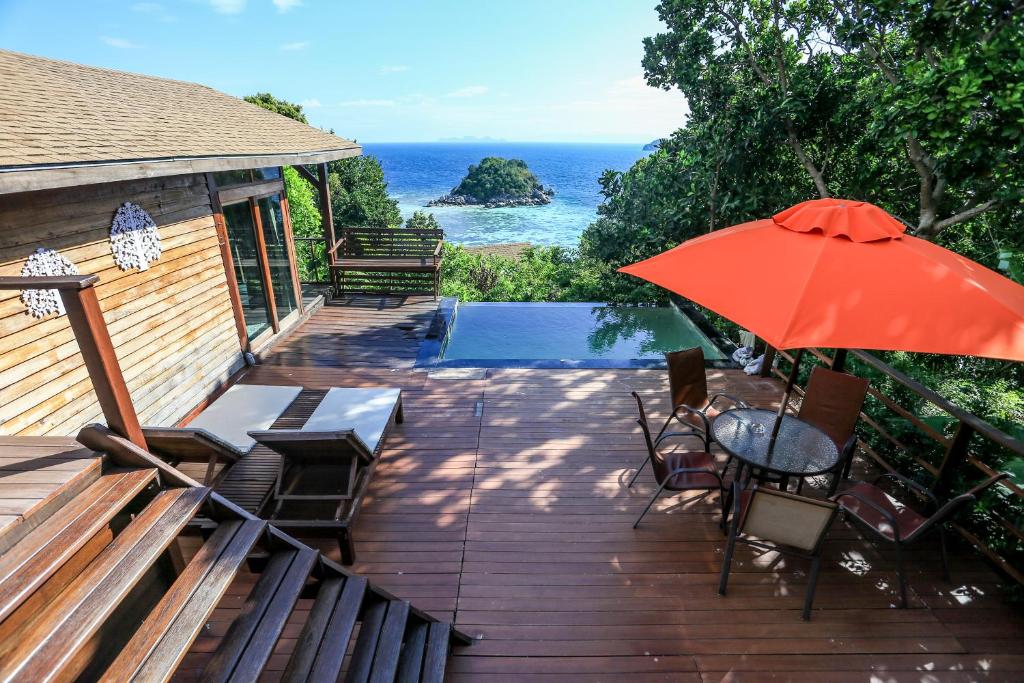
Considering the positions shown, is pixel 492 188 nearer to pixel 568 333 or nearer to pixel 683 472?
pixel 568 333

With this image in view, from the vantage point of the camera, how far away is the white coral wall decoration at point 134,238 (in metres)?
4.43

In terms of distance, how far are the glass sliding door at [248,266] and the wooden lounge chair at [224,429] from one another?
1.92 metres

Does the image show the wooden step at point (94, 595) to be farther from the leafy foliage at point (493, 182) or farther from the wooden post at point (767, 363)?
the leafy foliage at point (493, 182)

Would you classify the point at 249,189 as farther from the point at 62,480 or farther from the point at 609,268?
the point at 609,268

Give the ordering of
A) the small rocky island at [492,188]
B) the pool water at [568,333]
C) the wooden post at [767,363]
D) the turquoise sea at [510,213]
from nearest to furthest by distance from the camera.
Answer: the wooden post at [767,363] < the pool water at [568,333] < the turquoise sea at [510,213] < the small rocky island at [492,188]

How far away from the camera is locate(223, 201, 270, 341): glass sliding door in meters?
6.43

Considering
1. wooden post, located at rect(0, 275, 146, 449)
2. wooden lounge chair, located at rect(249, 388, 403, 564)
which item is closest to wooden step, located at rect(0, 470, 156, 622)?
wooden post, located at rect(0, 275, 146, 449)

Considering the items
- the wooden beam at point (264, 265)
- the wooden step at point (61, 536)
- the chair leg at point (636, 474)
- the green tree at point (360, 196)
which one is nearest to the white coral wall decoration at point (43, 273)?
the wooden step at point (61, 536)

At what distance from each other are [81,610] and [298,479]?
215 cm

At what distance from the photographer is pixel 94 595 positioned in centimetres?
172

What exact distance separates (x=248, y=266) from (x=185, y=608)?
593 cm

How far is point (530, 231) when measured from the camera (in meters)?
48.6

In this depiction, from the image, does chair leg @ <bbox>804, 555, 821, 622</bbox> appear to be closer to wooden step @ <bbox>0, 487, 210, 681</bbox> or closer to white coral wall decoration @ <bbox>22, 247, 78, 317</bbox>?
wooden step @ <bbox>0, 487, 210, 681</bbox>

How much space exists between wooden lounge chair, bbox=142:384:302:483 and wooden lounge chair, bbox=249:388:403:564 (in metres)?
0.41
